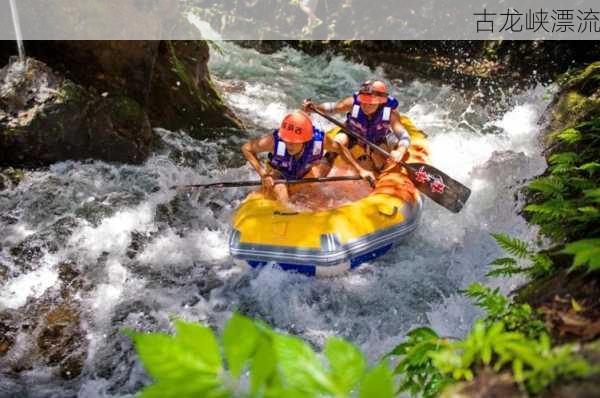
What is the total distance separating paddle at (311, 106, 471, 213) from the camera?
6.02 metres

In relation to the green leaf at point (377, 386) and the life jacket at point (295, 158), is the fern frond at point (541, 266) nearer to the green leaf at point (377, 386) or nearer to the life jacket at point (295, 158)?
the green leaf at point (377, 386)

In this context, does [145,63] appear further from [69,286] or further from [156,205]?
[69,286]

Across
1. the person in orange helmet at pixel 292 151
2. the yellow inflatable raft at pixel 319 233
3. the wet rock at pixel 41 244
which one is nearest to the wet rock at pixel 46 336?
the wet rock at pixel 41 244

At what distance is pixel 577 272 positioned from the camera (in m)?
2.20

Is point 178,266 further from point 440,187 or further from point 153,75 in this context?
point 153,75

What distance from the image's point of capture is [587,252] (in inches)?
72.2

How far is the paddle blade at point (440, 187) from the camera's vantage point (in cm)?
602

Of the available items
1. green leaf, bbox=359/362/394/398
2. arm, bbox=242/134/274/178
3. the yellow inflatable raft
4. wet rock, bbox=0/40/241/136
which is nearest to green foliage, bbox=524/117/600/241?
the yellow inflatable raft

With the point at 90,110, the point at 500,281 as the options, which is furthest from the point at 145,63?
the point at 500,281

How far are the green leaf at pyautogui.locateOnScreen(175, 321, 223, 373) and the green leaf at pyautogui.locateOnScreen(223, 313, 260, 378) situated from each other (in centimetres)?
3

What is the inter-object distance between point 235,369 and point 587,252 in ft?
5.03

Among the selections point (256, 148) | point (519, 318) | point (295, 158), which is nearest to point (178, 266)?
point (256, 148)

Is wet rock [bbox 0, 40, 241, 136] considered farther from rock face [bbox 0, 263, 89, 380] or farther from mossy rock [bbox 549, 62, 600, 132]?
mossy rock [bbox 549, 62, 600, 132]

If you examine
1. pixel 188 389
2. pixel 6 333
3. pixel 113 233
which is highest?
pixel 188 389
